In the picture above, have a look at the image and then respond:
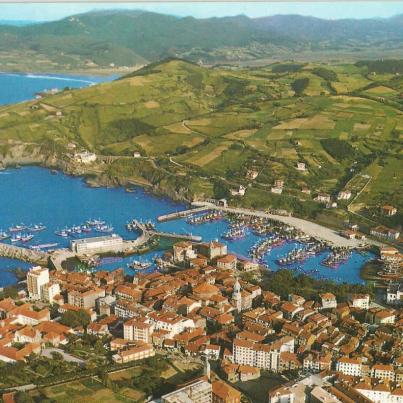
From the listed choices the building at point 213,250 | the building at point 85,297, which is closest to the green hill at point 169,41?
the building at point 213,250

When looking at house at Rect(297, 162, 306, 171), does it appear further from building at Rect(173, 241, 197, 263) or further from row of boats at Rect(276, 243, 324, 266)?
building at Rect(173, 241, 197, 263)

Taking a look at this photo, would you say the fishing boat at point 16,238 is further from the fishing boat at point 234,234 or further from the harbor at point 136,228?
the fishing boat at point 234,234

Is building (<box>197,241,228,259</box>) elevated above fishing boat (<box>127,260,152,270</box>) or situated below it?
above

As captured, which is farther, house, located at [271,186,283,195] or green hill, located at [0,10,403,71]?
green hill, located at [0,10,403,71]

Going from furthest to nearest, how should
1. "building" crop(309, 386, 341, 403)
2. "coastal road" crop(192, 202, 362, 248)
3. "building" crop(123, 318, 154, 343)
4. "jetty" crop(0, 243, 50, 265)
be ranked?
"coastal road" crop(192, 202, 362, 248) → "jetty" crop(0, 243, 50, 265) → "building" crop(123, 318, 154, 343) → "building" crop(309, 386, 341, 403)

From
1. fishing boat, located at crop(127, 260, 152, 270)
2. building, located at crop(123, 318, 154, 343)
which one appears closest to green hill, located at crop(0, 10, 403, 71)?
fishing boat, located at crop(127, 260, 152, 270)

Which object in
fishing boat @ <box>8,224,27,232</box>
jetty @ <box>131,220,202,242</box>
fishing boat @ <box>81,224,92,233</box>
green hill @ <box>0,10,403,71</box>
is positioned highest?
green hill @ <box>0,10,403,71</box>
